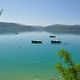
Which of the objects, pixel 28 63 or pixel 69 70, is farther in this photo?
pixel 28 63

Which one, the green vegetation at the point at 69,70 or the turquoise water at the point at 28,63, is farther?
the turquoise water at the point at 28,63

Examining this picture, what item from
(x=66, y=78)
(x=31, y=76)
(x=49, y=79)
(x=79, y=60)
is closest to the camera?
(x=66, y=78)

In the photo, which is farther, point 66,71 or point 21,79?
point 21,79

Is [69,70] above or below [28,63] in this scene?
above

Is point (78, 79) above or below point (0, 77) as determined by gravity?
above

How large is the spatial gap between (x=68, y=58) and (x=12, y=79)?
19.1m

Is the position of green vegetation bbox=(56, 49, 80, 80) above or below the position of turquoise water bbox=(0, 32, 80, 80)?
above

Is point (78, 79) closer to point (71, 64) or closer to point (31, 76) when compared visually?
point (71, 64)

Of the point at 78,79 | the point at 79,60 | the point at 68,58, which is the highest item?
the point at 68,58

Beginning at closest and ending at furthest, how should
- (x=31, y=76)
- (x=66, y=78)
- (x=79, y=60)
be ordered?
1. (x=66, y=78)
2. (x=31, y=76)
3. (x=79, y=60)

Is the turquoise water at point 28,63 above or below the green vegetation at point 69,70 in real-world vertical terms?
below

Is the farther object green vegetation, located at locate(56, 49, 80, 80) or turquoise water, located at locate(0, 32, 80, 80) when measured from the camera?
turquoise water, located at locate(0, 32, 80, 80)

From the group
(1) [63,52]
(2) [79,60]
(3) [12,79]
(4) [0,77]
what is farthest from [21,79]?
(1) [63,52]

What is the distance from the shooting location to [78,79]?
16.6 ft
